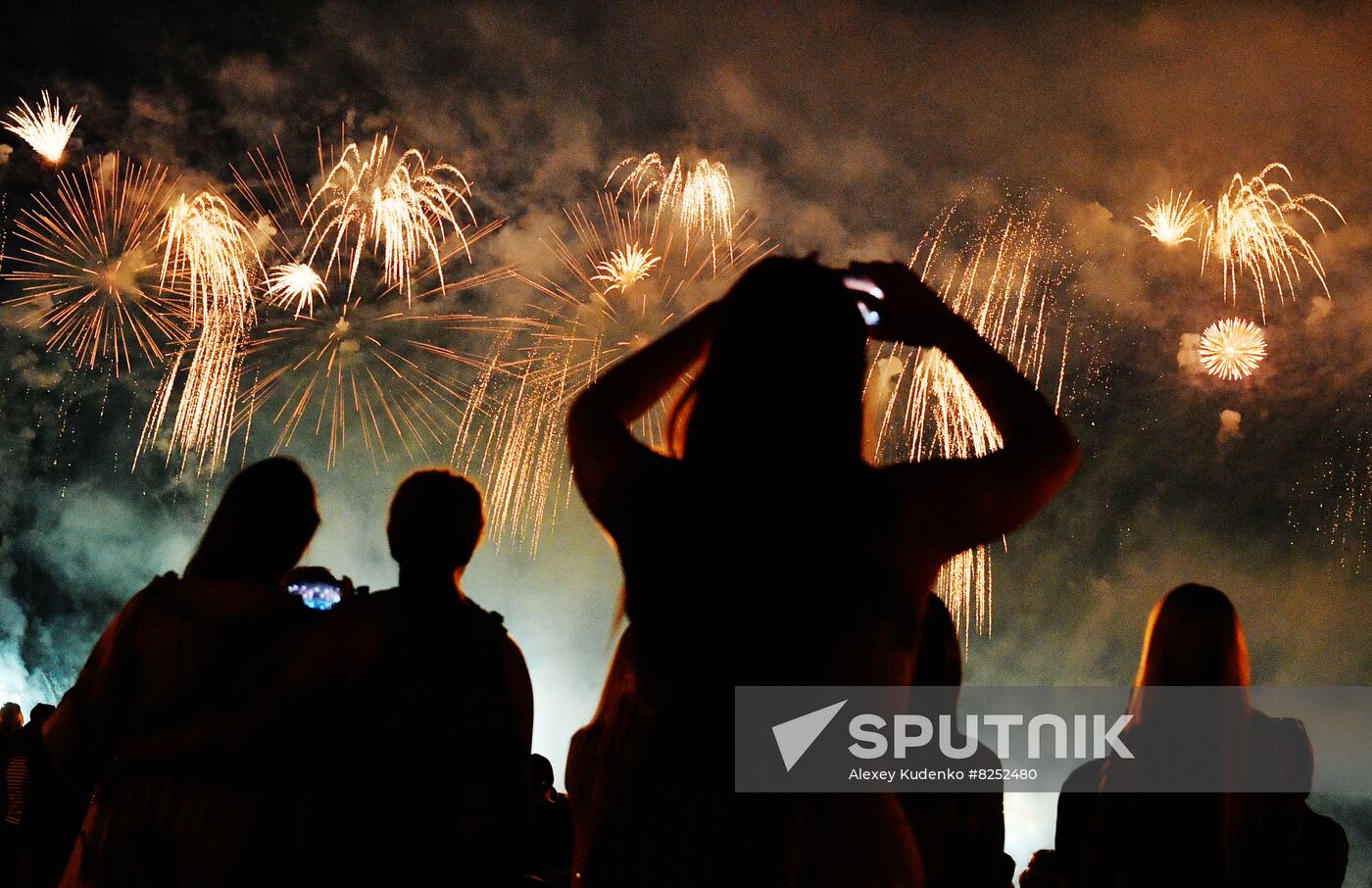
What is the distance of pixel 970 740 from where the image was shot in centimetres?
270

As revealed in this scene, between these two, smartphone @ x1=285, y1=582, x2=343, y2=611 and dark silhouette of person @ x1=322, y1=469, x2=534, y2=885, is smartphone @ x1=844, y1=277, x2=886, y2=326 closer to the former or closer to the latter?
dark silhouette of person @ x1=322, y1=469, x2=534, y2=885

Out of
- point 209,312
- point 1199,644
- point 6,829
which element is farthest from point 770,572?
point 209,312

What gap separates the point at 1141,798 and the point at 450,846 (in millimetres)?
2191

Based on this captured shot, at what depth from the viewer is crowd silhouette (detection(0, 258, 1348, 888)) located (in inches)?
59.6

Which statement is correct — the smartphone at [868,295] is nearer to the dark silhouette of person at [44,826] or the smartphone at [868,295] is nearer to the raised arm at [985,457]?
the raised arm at [985,457]

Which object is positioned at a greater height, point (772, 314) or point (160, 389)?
point (160, 389)

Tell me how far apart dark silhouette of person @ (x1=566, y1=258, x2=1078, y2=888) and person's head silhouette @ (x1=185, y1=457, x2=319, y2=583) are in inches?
81.9

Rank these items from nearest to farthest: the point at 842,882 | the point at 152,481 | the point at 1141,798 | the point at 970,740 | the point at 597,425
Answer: the point at 842,882 → the point at 597,425 → the point at 970,740 → the point at 1141,798 → the point at 152,481

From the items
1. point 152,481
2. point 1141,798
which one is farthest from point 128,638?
point 152,481

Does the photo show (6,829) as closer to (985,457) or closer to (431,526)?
(431,526)

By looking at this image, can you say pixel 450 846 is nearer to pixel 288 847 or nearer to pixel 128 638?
pixel 288 847

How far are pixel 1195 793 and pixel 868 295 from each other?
7.81 feet

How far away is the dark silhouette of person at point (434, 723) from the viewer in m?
2.94

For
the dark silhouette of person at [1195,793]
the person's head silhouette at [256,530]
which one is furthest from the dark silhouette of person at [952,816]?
the person's head silhouette at [256,530]
